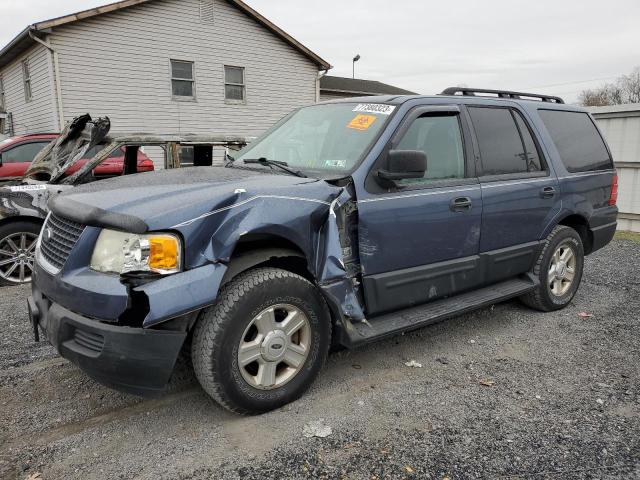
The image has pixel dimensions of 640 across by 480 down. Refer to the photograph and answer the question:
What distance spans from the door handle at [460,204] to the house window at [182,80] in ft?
45.2

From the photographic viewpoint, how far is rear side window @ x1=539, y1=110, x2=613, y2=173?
15.6 feet

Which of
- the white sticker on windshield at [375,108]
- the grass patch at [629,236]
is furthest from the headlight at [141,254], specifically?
the grass patch at [629,236]

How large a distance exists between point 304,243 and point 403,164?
84 cm

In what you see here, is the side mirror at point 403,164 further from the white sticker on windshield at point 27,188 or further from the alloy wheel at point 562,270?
the white sticker on windshield at point 27,188

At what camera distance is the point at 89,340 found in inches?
102

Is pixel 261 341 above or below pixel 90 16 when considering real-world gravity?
below

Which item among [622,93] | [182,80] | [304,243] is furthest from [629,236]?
[622,93]

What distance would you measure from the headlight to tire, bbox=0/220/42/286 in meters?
3.81

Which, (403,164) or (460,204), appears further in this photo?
(460,204)

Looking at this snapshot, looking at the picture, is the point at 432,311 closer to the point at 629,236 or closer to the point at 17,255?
the point at 17,255

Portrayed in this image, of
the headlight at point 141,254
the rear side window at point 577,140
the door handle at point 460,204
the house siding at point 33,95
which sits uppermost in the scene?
the house siding at point 33,95

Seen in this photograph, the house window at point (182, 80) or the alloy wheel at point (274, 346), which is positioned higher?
the house window at point (182, 80)

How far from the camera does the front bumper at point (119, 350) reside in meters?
2.50

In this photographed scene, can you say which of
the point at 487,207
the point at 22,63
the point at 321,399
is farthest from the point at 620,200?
the point at 22,63
